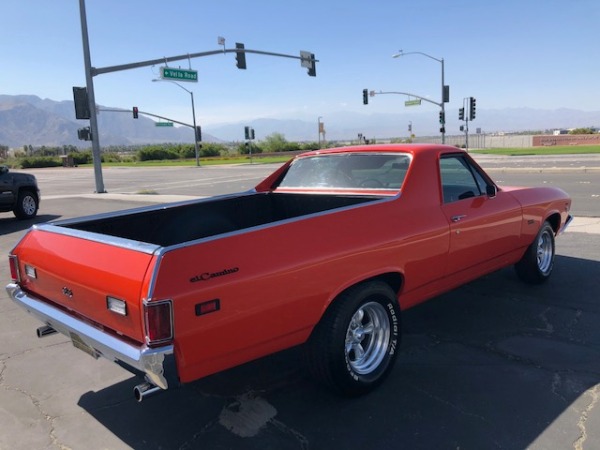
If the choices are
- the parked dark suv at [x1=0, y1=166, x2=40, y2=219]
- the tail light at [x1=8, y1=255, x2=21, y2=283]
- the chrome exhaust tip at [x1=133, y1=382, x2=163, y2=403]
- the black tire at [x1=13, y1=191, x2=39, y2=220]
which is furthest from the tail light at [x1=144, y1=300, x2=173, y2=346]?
the black tire at [x1=13, y1=191, x2=39, y2=220]

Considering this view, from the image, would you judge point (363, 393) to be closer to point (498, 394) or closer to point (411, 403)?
point (411, 403)

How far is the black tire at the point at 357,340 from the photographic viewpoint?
3109 mm

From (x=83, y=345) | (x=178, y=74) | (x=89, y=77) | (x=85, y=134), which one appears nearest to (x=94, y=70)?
(x=89, y=77)

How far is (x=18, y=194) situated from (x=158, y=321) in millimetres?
12201

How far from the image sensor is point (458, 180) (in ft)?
15.3

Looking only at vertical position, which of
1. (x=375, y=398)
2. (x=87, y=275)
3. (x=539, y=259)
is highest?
(x=87, y=275)

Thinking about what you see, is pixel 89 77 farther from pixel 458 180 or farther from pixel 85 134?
pixel 458 180

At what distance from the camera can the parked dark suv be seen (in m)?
12.3

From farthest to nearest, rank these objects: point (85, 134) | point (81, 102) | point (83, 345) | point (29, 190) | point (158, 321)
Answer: point (85, 134) < point (81, 102) < point (29, 190) < point (83, 345) < point (158, 321)

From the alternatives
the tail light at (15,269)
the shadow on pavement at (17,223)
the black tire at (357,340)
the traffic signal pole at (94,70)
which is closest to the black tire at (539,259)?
the black tire at (357,340)

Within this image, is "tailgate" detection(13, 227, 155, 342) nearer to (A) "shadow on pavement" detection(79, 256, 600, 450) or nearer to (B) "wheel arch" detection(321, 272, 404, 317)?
(A) "shadow on pavement" detection(79, 256, 600, 450)

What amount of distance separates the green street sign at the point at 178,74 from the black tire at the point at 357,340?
2253 centimetres

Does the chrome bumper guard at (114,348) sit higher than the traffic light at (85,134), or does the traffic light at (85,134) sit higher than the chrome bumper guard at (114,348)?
the traffic light at (85,134)

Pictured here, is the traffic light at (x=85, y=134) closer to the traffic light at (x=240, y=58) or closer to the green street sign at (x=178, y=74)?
the green street sign at (x=178, y=74)
